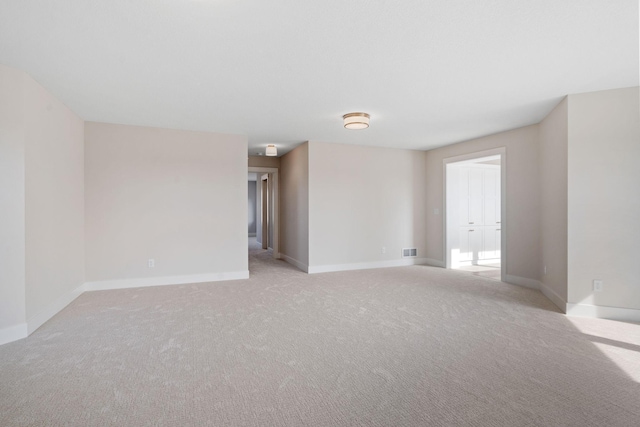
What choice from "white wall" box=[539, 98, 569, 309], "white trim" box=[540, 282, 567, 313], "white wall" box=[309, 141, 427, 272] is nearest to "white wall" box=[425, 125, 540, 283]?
"white wall" box=[539, 98, 569, 309]

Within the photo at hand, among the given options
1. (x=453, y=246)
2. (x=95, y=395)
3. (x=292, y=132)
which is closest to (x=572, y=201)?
(x=453, y=246)

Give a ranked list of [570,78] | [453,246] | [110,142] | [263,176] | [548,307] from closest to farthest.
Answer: [570,78] < [548,307] < [110,142] < [453,246] < [263,176]

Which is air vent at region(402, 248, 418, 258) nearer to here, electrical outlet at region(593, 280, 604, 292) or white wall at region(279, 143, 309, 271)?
white wall at region(279, 143, 309, 271)

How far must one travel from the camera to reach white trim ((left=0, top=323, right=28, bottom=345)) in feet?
9.66

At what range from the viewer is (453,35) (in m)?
2.46

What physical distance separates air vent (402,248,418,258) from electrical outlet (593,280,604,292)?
3.63 meters

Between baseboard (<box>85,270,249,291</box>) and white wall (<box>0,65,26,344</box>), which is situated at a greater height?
white wall (<box>0,65,26,344</box>)

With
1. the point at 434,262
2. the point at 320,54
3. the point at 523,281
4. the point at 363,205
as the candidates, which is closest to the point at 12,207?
the point at 320,54

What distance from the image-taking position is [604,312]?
11.9 feet

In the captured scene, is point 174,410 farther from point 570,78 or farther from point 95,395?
point 570,78

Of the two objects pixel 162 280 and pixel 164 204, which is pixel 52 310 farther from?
pixel 164 204

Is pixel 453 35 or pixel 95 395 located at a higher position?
pixel 453 35

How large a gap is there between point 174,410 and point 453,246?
20.2ft

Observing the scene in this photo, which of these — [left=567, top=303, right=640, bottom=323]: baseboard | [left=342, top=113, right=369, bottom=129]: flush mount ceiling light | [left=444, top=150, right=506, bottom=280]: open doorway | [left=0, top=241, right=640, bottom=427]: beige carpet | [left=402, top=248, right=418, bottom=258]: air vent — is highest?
[left=342, top=113, right=369, bottom=129]: flush mount ceiling light
